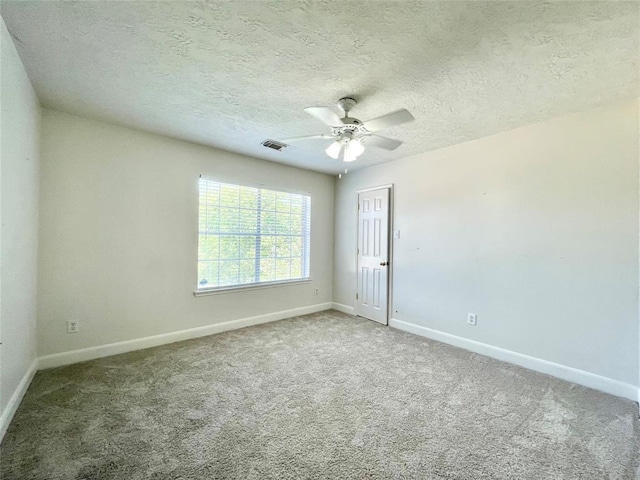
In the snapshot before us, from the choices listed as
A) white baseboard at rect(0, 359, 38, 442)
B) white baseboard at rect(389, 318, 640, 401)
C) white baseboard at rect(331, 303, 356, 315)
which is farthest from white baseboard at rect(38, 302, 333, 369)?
white baseboard at rect(389, 318, 640, 401)

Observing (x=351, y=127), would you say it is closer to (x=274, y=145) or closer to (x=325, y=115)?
(x=325, y=115)

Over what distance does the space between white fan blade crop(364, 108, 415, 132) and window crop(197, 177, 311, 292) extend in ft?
7.66

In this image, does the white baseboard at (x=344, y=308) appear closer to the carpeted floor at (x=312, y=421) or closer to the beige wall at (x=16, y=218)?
the carpeted floor at (x=312, y=421)

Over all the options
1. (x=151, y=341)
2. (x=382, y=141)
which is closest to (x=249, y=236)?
(x=151, y=341)

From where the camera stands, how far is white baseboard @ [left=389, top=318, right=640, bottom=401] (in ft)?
7.66

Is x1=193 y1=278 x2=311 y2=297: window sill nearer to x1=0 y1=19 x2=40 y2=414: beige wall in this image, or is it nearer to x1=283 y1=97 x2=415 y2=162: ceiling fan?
x1=0 y1=19 x2=40 y2=414: beige wall

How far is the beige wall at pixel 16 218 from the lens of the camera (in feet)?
5.74

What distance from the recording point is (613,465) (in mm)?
1598

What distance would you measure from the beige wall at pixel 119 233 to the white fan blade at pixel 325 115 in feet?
6.99

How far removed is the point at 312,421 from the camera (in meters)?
1.93

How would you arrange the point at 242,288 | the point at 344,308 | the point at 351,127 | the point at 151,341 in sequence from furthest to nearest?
the point at 344,308, the point at 242,288, the point at 151,341, the point at 351,127

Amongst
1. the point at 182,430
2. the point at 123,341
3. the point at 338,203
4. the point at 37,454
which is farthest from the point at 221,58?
the point at 338,203

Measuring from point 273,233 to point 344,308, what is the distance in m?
1.79

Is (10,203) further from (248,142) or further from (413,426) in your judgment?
(413,426)
